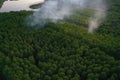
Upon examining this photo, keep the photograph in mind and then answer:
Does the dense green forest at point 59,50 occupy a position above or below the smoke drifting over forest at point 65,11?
below

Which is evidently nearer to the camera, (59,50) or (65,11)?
(59,50)

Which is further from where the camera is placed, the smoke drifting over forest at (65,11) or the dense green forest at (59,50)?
the smoke drifting over forest at (65,11)

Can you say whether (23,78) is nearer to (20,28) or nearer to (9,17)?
(20,28)

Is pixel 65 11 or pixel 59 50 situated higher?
pixel 65 11

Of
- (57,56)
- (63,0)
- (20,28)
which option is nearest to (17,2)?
(63,0)
